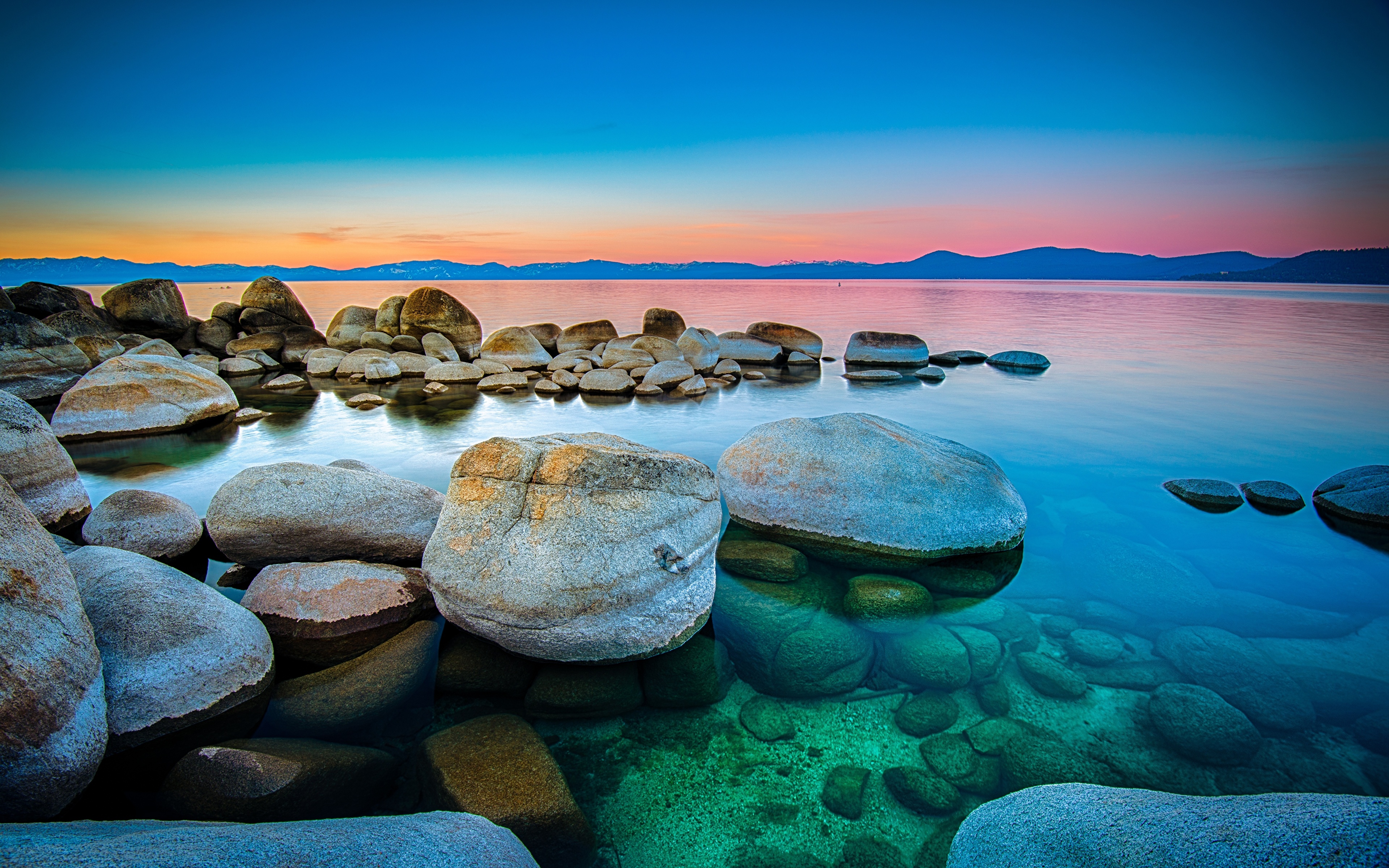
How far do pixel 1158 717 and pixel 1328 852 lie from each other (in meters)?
2.60

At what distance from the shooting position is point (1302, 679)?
4.57 m

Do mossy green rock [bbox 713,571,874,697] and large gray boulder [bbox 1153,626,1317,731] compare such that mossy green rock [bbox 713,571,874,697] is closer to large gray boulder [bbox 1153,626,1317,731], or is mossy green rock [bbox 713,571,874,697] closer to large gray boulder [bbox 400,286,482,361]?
large gray boulder [bbox 1153,626,1317,731]

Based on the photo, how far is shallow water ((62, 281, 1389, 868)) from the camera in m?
3.62

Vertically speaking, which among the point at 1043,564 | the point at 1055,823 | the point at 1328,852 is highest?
the point at 1328,852

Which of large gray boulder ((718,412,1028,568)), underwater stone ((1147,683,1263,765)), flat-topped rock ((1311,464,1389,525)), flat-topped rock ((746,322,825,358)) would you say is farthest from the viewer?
flat-topped rock ((746,322,825,358))

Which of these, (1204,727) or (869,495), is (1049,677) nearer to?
(1204,727)

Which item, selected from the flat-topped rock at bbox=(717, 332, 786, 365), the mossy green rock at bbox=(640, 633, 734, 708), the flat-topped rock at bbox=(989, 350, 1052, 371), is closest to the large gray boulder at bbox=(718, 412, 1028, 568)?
the mossy green rock at bbox=(640, 633, 734, 708)

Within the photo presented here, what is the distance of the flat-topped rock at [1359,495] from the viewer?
24.3ft

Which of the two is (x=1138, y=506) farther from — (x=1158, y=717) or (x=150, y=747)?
(x=150, y=747)

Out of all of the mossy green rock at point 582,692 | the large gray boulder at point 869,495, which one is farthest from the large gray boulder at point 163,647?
the large gray boulder at point 869,495

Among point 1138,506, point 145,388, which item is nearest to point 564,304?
point 145,388

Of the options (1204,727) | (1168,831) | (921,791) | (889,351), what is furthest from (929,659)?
(889,351)

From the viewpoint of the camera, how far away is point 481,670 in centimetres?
442

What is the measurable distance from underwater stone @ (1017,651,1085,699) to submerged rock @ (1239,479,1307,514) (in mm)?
5518
